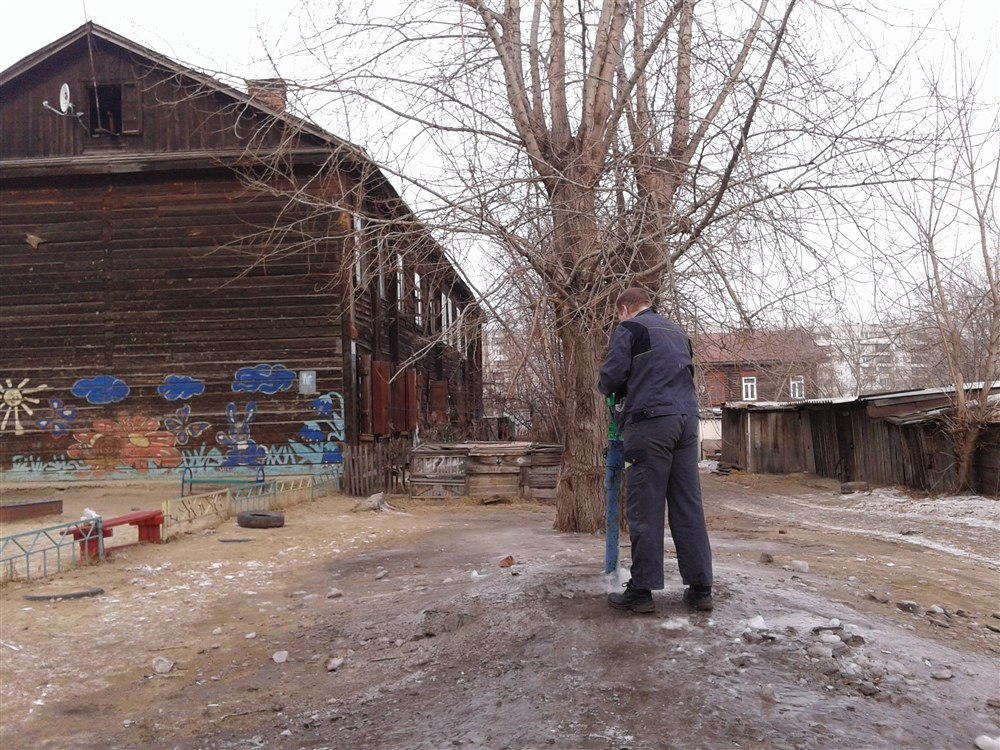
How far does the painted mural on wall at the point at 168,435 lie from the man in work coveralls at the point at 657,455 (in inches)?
496

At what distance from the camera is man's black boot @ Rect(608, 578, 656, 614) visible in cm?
428

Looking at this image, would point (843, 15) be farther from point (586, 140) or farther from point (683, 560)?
point (683, 560)

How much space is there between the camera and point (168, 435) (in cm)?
1673

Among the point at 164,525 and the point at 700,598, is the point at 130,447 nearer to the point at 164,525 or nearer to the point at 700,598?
the point at 164,525

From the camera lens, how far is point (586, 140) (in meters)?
8.05

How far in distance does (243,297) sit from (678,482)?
14145 millimetres

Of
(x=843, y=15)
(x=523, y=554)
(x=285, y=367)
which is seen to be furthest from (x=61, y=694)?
(x=285, y=367)

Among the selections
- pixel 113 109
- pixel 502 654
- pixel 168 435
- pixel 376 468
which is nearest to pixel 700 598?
pixel 502 654

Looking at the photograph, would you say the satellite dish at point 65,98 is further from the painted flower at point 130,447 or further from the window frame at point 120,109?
the painted flower at point 130,447

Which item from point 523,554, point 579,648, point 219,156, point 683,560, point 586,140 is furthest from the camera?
point 219,156

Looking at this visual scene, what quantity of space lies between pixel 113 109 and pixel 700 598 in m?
17.8

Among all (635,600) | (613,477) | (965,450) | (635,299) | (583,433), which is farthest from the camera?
(965,450)


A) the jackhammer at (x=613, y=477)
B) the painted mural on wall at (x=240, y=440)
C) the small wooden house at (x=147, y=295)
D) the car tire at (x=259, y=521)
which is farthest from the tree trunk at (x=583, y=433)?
the painted mural on wall at (x=240, y=440)

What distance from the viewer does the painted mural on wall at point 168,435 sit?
16516 millimetres
